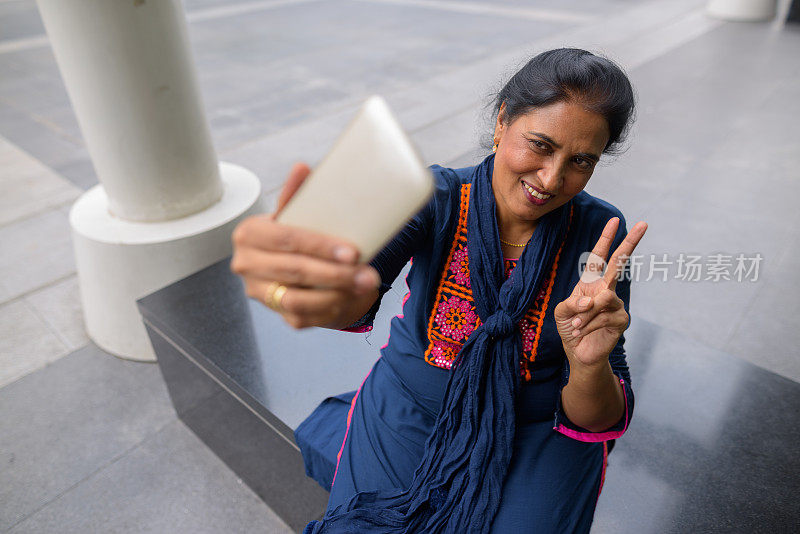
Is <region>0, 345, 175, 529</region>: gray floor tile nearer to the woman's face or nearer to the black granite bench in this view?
the black granite bench

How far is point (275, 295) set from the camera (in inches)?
31.1

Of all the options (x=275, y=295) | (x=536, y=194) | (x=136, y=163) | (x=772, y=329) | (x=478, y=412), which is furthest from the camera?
(x=772, y=329)

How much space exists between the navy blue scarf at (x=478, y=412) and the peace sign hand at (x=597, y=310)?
13 cm

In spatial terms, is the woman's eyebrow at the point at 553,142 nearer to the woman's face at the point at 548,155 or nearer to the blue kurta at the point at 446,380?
the woman's face at the point at 548,155

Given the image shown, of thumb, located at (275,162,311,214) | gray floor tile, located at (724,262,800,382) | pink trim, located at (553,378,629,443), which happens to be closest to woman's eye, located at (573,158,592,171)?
pink trim, located at (553,378,629,443)

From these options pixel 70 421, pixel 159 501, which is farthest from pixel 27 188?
pixel 159 501

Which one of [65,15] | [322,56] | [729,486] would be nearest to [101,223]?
[65,15]

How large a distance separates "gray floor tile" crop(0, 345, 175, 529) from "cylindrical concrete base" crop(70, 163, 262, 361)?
0.15 m

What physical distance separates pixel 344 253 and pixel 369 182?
0.10 meters

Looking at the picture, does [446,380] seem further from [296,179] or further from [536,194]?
[296,179]

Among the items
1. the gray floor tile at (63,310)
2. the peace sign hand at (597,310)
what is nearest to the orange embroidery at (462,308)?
the peace sign hand at (597,310)

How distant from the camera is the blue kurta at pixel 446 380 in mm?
1373

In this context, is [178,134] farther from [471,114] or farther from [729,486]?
[471,114]

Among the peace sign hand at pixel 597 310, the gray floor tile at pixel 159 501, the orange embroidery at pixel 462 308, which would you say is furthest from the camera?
the gray floor tile at pixel 159 501
